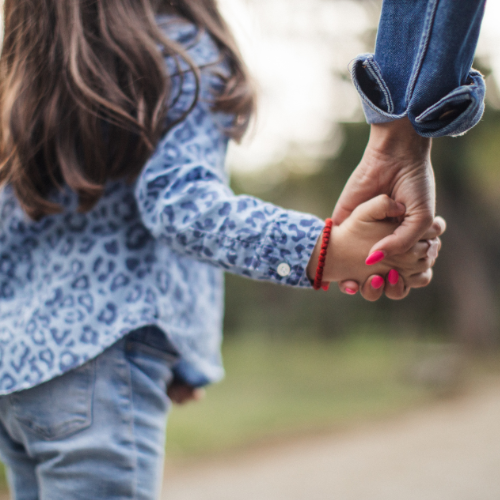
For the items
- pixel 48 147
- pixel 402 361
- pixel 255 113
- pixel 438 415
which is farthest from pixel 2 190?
pixel 402 361

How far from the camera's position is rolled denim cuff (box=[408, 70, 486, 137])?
0.95 metres

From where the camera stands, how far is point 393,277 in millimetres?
1109

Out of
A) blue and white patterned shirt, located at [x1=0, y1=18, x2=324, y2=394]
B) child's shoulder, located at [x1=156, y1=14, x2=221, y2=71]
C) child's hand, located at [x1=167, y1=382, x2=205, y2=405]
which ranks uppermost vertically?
child's shoulder, located at [x1=156, y1=14, x2=221, y2=71]

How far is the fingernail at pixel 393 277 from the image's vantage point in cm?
111

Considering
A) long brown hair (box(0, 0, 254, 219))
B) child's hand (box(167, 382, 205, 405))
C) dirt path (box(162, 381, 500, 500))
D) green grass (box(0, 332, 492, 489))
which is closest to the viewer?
long brown hair (box(0, 0, 254, 219))

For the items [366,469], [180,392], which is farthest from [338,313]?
[180,392]

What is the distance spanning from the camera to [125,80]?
1.20m

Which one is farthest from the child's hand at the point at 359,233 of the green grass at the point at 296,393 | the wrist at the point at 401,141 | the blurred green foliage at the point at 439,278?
the blurred green foliage at the point at 439,278

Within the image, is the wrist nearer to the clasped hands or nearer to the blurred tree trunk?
the clasped hands

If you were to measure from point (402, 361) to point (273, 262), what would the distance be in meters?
9.84

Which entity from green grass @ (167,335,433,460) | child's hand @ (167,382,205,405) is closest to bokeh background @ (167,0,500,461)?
green grass @ (167,335,433,460)

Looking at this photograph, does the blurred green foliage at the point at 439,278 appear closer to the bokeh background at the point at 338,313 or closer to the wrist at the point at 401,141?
the bokeh background at the point at 338,313

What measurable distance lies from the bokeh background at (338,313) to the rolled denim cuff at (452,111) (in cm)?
430

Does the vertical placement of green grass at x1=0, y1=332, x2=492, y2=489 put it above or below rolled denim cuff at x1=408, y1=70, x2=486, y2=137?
below
